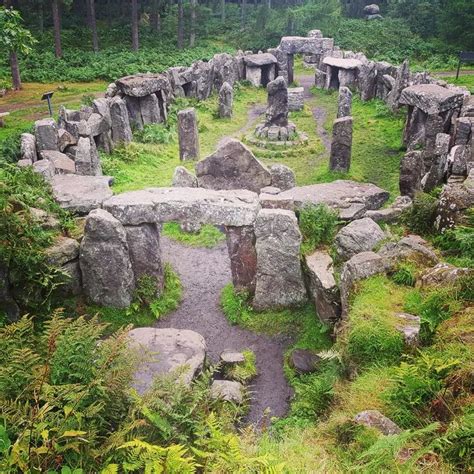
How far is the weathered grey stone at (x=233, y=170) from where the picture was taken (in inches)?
612

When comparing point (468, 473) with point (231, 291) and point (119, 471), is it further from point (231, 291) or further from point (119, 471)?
point (231, 291)

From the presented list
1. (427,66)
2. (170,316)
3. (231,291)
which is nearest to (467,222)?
(231,291)

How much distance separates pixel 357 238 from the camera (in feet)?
33.6

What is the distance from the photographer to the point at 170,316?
37.0 ft

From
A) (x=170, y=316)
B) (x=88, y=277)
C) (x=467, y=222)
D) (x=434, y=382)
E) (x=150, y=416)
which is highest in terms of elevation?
(x=467, y=222)

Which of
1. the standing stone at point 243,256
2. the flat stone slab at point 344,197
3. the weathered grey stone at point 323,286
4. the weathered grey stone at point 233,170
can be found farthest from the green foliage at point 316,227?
the weathered grey stone at point 233,170

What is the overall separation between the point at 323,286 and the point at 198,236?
18.3ft

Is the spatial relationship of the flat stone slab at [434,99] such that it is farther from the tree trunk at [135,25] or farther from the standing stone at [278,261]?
the tree trunk at [135,25]

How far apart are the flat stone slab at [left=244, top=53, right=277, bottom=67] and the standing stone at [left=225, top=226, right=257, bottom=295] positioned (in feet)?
81.2

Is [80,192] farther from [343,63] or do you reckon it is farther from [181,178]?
[343,63]

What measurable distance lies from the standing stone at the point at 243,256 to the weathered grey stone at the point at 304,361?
7.18 feet

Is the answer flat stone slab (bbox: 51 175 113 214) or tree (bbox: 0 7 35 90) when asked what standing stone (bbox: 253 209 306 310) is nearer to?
flat stone slab (bbox: 51 175 113 214)

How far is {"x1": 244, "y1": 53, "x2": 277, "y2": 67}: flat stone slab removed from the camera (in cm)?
3303

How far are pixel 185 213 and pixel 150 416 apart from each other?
5.63 m
